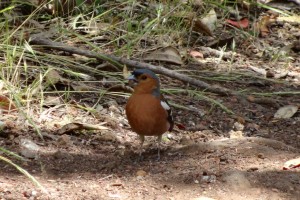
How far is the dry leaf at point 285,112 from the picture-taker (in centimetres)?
620

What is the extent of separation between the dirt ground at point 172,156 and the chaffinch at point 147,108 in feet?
0.77

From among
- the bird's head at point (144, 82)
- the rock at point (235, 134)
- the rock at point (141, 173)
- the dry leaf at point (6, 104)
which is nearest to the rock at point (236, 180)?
the rock at point (141, 173)

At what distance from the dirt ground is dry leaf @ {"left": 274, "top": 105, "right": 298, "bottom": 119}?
0.05 metres

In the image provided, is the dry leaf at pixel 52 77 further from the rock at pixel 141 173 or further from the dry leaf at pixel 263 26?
the dry leaf at pixel 263 26

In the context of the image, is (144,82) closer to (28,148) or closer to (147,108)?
(147,108)

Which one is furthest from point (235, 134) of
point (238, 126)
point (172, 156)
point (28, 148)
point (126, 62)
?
point (28, 148)

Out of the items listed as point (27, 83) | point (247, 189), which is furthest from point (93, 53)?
point (247, 189)

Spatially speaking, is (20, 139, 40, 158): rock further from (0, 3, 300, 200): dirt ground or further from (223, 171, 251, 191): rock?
(223, 171, 251, 191): rock

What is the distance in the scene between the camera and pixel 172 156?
5.00 meters

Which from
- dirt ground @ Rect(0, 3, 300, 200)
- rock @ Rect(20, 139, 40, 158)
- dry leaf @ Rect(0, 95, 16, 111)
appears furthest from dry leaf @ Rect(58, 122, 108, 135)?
dry leaf @ Rect(0, 95, 16, 111)

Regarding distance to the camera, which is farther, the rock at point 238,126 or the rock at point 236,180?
the rock at point 238,126

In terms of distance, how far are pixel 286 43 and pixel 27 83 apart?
355 centimetres

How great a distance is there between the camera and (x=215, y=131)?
19.1ft

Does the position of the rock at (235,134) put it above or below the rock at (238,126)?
above
